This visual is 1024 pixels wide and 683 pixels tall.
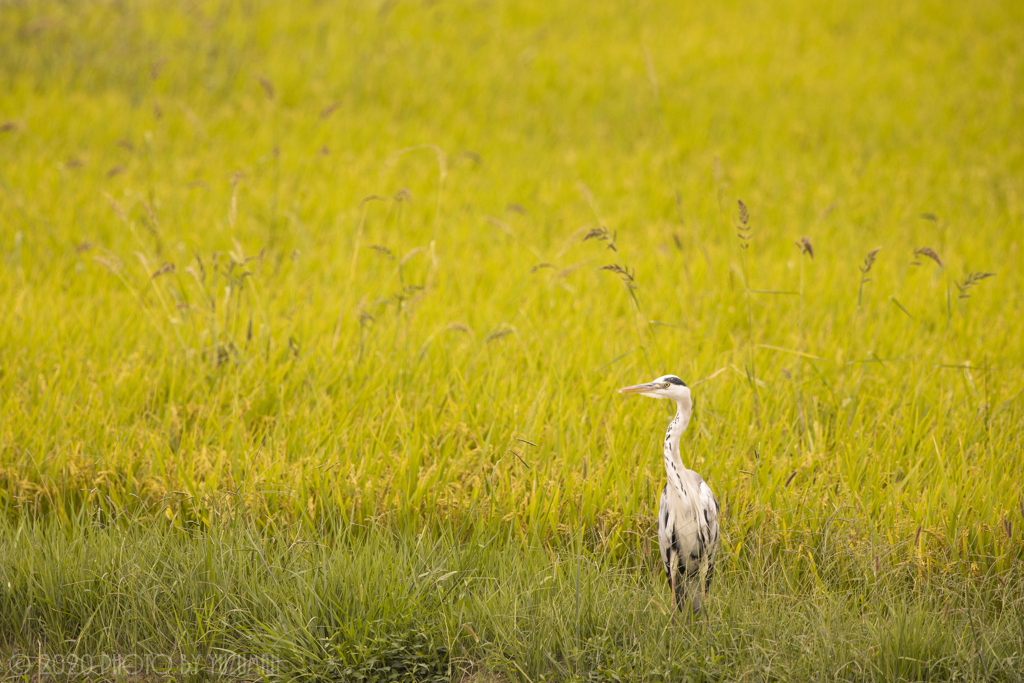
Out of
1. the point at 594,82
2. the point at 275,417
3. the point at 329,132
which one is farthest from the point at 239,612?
the point at 594,82

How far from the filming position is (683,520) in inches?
78.4

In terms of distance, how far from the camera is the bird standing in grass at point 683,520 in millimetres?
1990

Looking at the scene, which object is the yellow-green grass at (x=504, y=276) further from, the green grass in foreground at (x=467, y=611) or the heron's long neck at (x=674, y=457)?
the heron's long neck at (x=674, y=457)

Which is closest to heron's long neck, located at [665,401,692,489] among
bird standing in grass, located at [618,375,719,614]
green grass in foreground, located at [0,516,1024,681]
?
bird standing in grass, located at [618,375,719,614]

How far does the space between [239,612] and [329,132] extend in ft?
18.7

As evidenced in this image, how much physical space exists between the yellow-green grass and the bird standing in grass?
357 mm

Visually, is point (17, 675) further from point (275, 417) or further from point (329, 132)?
point (329, 132)

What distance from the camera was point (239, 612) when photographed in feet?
7.06

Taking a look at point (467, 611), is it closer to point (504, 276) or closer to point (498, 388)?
point (498, 388)

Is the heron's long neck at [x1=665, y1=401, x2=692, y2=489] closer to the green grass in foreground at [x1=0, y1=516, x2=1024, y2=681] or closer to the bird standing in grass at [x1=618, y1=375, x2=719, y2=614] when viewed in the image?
the bird standing in grass at [x1=618, y1=375, x2=719, y2=614]

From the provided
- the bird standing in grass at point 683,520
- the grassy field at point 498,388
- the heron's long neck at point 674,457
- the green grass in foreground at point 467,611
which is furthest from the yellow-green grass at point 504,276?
the heron's long neck at point 674,457

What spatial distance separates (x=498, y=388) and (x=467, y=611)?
127cm

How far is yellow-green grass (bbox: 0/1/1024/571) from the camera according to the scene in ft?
8.60

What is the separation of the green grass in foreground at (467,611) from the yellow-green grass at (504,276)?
151 millimetres
